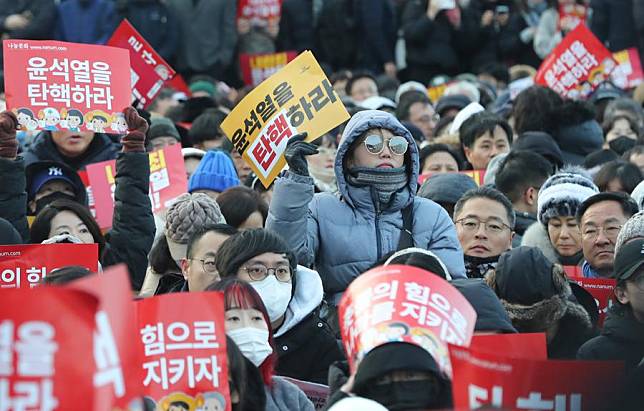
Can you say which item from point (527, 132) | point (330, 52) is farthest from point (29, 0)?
point (527, 132)

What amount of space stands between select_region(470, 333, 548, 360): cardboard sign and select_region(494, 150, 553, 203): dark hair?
12.4 ft

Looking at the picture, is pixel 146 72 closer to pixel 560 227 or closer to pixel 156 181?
pixel 156 181

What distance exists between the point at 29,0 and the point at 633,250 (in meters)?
12.0

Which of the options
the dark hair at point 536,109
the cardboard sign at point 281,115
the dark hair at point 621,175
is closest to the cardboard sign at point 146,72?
the cardboard sign at point 281,115

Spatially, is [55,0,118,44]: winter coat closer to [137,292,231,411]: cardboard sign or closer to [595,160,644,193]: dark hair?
[595,160,644,193]: dark hair

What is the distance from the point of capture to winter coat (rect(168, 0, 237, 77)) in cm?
1739

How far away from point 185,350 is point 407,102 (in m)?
8.80

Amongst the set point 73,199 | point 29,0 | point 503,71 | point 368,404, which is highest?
point 29,0

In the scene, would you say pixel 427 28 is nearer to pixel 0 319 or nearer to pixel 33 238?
pixel 33 238

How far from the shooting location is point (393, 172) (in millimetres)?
7008

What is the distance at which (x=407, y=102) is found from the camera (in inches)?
541

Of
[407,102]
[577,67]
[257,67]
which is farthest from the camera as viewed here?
[257,67]

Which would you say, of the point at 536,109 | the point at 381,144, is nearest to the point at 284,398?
the point at 381,144

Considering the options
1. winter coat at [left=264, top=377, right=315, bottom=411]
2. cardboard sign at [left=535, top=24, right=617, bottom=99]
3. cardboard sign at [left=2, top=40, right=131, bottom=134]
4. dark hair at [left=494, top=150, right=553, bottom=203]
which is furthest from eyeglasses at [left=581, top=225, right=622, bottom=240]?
cardboard sign at [left=535, top=24, right=617, bottom=99]
